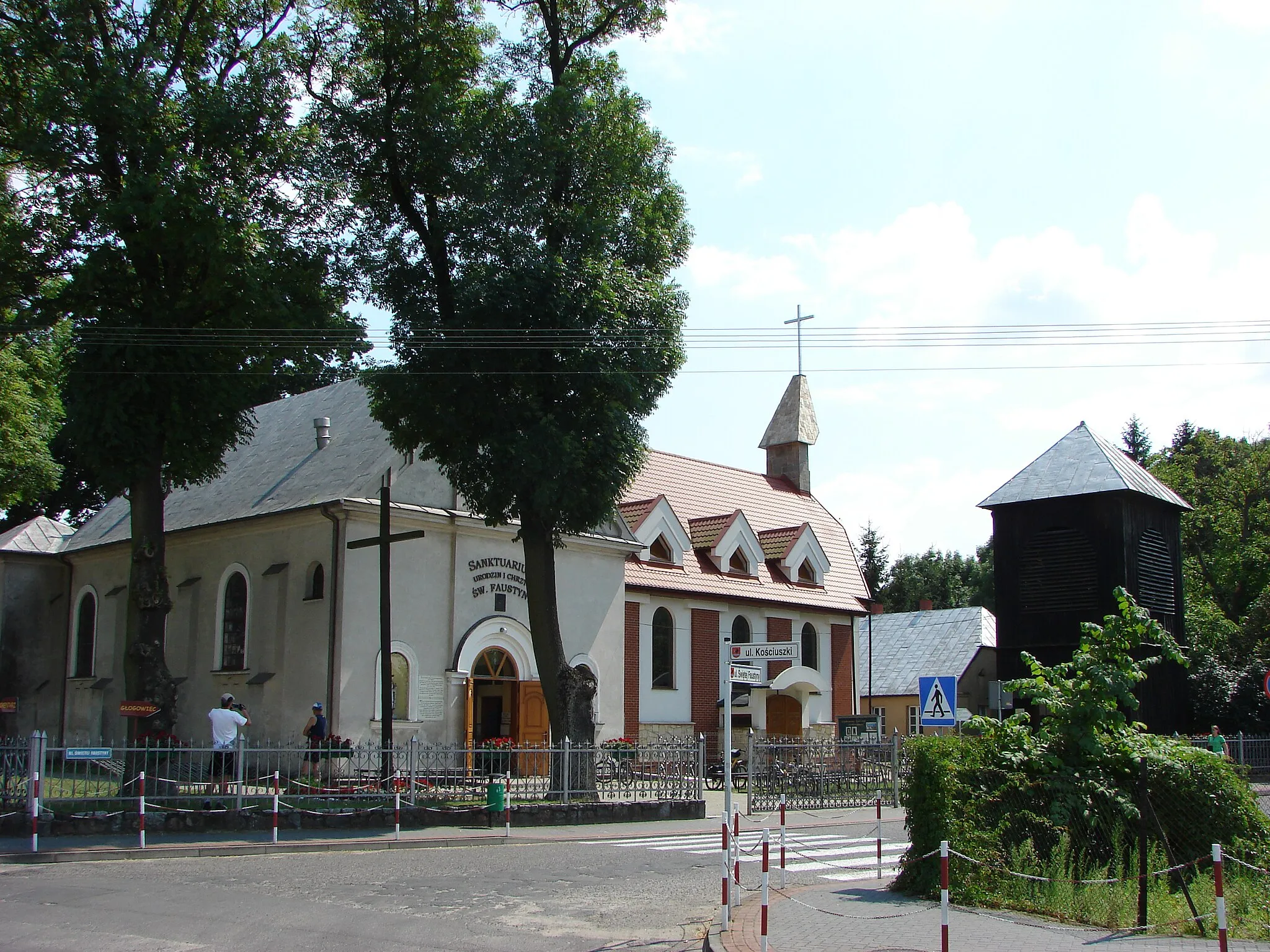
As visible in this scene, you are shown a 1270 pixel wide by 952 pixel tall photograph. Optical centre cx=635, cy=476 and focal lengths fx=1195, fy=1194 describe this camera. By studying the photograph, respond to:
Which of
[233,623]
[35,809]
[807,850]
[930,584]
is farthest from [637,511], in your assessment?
[930,584]

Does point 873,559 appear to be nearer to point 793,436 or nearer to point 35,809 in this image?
point 793,436

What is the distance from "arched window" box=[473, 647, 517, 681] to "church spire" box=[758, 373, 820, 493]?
20261 millimetres

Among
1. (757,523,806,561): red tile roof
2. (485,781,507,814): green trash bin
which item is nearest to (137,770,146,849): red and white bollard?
(485,781,507,814): green trash bin

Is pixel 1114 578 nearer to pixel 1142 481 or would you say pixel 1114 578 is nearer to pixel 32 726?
pixel 1142 481

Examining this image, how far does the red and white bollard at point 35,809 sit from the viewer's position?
14688 mm

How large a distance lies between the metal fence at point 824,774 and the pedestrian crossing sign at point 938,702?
7803 mm

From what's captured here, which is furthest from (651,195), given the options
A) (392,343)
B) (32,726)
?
(32,726)

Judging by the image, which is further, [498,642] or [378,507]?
[498,642]

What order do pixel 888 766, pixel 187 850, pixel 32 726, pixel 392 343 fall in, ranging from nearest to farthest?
pixel 187 850 < pixel 392 343 < pixel 888 766 < pixel 32 726

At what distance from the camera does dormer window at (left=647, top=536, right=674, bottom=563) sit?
35656 millimetres

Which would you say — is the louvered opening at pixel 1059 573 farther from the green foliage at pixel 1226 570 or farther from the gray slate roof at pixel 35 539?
the gray slate roof at pixel 35 539

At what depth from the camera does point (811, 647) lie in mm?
40469

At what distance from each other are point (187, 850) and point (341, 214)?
510 inches

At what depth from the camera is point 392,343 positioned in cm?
2256
